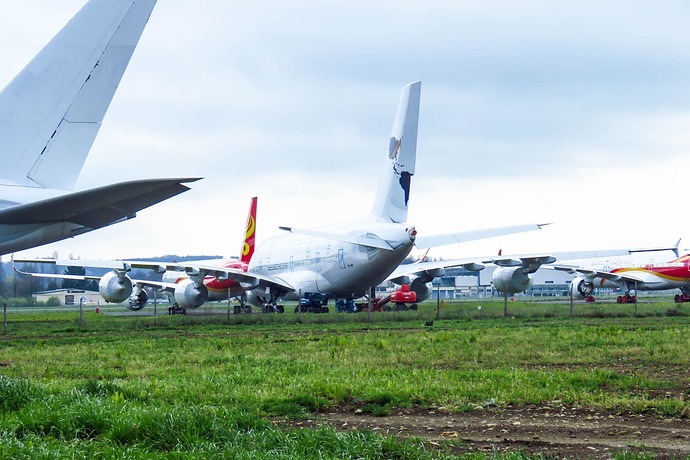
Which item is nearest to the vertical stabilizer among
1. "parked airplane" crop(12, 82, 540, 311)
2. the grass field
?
"parked airplane" crop(12, 82, 540, 311)

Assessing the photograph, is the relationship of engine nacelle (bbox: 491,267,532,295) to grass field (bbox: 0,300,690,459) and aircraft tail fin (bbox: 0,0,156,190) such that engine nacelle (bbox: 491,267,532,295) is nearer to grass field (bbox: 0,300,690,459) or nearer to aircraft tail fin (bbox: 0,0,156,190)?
grass field (bbox: 0,300,690,459)

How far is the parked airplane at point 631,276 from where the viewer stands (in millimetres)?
53281

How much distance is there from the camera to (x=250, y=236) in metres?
52.2

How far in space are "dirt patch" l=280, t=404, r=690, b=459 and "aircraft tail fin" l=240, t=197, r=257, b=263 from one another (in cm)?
4287

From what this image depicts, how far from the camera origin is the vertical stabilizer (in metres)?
36.5

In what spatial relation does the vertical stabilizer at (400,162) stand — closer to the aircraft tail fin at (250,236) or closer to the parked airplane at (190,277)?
the parked airplane at (190,277)

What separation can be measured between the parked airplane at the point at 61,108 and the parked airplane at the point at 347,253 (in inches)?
843

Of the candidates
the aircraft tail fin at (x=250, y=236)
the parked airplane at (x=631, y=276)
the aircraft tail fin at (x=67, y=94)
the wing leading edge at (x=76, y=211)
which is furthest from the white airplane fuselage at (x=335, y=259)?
the wing leading edge at (x=76, y=211)

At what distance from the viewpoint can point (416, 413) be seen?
8750 millimetres

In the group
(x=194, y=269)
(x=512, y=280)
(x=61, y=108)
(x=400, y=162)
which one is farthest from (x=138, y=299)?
(x=61, y=108)

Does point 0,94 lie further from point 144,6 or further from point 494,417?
point 494,417

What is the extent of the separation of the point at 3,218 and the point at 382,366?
6402 millimetres

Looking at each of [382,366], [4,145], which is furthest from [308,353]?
[4,145]

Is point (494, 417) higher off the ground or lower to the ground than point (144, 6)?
lower
